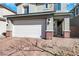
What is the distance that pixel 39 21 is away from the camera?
3.29m

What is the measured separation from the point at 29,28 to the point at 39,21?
7.9 inches

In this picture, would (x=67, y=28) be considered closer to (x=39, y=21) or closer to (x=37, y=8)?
(x=39, y=21)

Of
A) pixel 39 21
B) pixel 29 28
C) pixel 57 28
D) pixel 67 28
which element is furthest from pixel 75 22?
pixel 29 28

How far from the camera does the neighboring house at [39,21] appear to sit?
322 cm

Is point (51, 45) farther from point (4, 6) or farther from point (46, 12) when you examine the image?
point (4, 6)

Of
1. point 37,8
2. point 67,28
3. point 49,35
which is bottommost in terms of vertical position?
point 49,35

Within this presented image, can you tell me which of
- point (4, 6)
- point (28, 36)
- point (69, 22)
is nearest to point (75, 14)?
point (69, 22)

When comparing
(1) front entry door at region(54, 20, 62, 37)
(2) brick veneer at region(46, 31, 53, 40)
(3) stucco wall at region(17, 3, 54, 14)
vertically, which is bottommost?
(2) brick veneer at region(46, 31, 53, 40)

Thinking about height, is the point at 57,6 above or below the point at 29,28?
above

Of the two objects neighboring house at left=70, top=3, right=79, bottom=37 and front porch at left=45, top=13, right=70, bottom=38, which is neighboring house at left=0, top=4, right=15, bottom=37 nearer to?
front porch at left=45, top=13, right=70, bottom=38

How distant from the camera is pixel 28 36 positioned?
3.26 meters

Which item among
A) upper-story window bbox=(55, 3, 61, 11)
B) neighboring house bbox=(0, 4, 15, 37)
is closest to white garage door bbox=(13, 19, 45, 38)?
neighboring house bbox=(0, 4, 15, 37)

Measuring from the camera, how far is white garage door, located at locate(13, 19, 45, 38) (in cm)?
326

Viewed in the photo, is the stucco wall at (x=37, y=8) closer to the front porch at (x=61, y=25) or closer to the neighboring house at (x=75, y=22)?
the front porch at (x=61, y=25)
